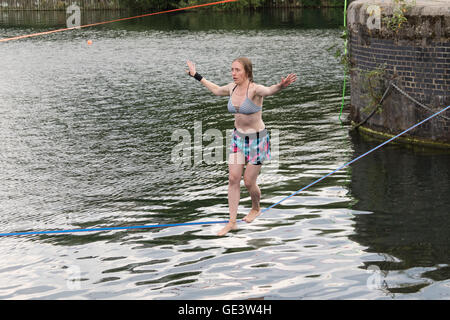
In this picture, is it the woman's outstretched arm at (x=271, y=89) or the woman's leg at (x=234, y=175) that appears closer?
the woman's outstretched arm at (x=271, y=89)

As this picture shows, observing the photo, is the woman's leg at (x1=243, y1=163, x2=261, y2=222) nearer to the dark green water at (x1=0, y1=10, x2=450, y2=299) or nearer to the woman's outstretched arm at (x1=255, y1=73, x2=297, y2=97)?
the dark green water at (x1=0, y1=10, x2=450, y2=299)

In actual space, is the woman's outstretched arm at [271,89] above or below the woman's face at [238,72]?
below

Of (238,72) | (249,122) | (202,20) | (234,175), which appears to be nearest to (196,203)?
(234,175)

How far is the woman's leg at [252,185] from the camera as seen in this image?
9.23m

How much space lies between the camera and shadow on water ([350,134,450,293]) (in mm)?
8891

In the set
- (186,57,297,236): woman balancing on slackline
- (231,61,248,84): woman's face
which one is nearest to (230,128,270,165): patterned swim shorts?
(186,57,297,236): woman balancing on slackline

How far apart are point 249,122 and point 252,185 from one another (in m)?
0.78

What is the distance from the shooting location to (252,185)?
30.9 ft

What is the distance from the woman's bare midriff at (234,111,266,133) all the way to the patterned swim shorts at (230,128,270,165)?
46 millimetres

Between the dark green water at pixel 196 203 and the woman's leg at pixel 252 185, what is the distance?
19 cm

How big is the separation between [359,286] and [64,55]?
91.2ft

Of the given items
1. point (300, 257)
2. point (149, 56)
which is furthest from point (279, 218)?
point (149, 56)

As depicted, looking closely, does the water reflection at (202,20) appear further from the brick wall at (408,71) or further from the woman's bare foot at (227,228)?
the woman's bare foot at (227,228)

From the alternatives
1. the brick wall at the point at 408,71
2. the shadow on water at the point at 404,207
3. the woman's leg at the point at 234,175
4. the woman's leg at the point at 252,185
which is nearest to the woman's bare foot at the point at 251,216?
the woman's leg at the point at 252,185
